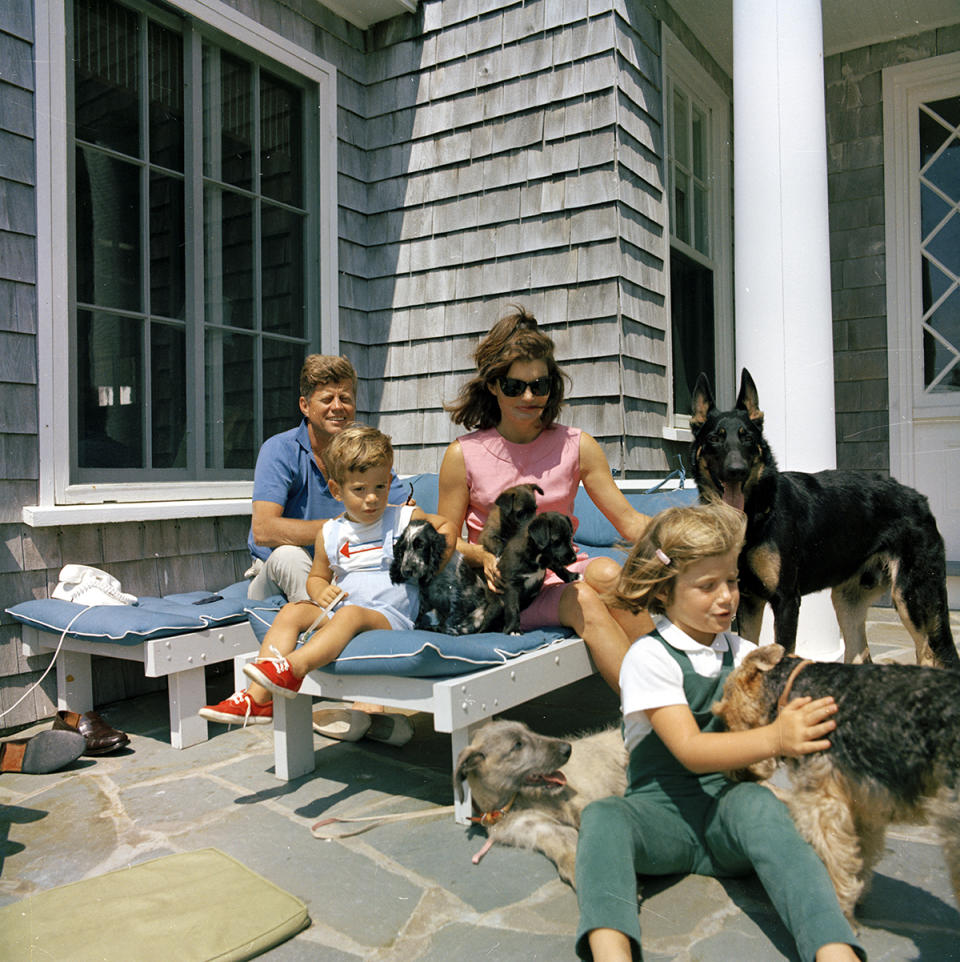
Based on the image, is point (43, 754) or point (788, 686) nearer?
point (788, 686)

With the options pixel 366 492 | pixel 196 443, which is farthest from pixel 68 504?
pixel 366 492

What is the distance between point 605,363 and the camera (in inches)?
211

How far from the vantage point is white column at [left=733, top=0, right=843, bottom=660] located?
4379 mm

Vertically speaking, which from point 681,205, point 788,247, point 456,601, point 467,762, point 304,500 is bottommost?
point 467,762

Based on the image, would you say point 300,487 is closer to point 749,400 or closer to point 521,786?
point 521,786

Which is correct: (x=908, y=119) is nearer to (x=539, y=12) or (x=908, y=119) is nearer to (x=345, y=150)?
(x=539, y=12)

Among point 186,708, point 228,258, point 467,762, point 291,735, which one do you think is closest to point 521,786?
point 467,762

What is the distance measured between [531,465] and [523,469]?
0.13 ft

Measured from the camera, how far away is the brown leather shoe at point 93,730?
3561mm

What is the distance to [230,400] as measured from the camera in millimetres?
5164

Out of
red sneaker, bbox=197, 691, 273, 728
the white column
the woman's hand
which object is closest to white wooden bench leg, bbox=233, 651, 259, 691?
red sneaker, bbox=197, 691, 273, 728

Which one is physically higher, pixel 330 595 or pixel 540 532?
pixel 540 532

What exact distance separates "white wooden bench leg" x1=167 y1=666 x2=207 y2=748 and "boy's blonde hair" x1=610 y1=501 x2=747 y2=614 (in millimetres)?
2215

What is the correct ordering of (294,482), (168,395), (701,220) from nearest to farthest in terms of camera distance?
(294,482) < (168,395) < (701,220)
